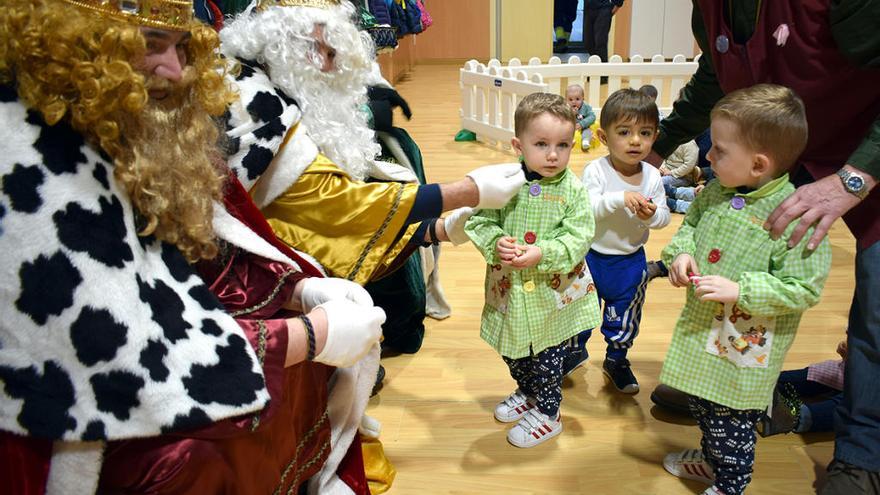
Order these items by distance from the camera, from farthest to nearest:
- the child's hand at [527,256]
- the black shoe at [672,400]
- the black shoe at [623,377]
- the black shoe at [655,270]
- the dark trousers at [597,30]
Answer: the dark trousers at [597,30]
the black shoe at [655,270]
the black shoe at [623,377]
the black shoe at [672,400]
the child's hand at [527,256]

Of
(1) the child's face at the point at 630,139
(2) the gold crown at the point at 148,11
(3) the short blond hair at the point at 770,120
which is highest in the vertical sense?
(2) the gold crown at the point at 148,11

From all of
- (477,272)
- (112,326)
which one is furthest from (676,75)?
(112,326)

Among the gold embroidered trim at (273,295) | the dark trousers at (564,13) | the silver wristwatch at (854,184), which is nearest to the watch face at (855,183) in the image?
the silver wristwatch at (854,184)

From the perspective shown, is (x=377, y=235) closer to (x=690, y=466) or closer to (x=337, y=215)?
(x=337, y=215)

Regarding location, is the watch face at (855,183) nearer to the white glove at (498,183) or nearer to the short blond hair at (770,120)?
the short blond hair at (770,120)

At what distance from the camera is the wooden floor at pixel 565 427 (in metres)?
2.02

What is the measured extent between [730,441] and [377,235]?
106 cm

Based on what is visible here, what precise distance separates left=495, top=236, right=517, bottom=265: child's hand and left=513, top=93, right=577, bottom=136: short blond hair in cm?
31

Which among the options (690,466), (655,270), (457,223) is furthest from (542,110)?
(655,270)

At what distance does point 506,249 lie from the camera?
1.91 metres

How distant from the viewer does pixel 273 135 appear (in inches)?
75.1

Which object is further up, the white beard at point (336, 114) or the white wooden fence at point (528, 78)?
the white beard at point (336, 114)

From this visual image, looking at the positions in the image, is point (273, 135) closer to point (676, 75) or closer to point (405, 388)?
point (405, 388)

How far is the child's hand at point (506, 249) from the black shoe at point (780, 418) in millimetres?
925
